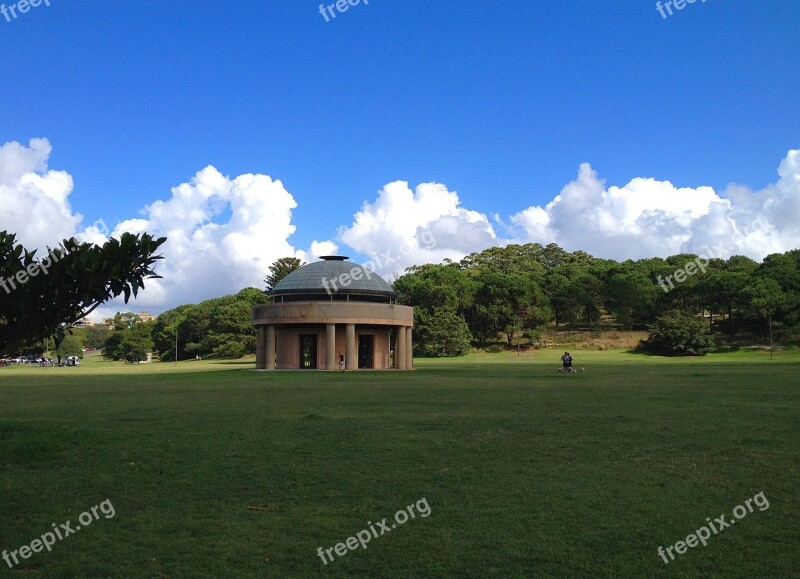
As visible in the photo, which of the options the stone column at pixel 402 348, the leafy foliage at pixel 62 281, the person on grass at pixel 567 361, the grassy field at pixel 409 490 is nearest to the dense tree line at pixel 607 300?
the stone column at pixel 402 348

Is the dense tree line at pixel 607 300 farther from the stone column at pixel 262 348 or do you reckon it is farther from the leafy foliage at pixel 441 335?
the stone column at pixel 262 348

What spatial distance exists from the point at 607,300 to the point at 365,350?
53900mm

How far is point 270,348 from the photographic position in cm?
5625

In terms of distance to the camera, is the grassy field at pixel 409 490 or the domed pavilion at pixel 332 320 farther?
the domed pavilion at pixel 332 320

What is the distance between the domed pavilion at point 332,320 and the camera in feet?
177

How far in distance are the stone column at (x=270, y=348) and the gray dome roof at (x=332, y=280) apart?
391cm

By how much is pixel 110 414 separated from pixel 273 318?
34.6m

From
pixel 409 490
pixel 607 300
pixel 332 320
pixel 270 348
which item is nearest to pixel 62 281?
pixel 409 490

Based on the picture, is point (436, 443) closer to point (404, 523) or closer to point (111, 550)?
point (404, 523)

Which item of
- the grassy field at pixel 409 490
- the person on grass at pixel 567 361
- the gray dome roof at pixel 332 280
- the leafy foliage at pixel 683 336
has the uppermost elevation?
the gray dome roof at pixel 332 280

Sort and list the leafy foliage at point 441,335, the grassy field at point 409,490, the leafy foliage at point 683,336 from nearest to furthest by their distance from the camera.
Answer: the grassy field at point 409,490
the leafy foliage at point 683,336
the leafy foliage at point 441,335

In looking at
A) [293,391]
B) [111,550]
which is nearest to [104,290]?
[111,550]

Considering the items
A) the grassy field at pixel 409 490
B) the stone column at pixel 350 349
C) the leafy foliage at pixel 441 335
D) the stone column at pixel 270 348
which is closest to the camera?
the grassy field at pixel 409 490

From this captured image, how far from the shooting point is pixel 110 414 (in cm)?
2044
